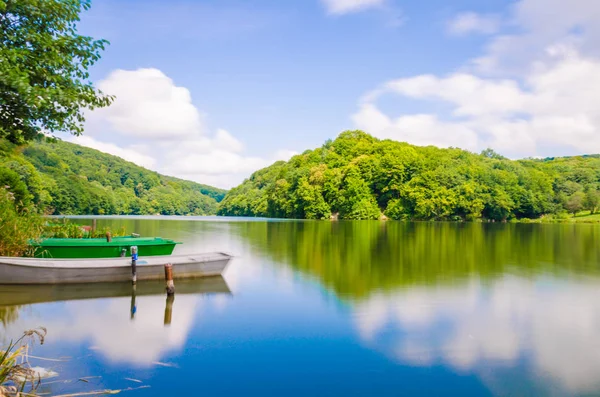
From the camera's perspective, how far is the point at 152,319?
10.1 m

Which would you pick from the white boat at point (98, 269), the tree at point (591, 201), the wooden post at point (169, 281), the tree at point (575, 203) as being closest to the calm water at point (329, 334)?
the wooden post at point (169, 281)

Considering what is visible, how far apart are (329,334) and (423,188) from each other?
7571 cm

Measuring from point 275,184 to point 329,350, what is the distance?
305 ft

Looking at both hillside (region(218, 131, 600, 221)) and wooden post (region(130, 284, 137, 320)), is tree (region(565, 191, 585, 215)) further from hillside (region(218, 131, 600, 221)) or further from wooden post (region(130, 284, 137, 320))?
wooden post (region(130, 284, 137, 320))

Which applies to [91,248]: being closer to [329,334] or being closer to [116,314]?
[116,314]

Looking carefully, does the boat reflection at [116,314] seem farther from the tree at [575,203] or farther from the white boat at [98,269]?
the tree at [575,203]

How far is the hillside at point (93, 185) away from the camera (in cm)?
7638

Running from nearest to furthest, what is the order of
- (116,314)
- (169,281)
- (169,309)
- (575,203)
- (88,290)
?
(116,314) < (169,309) < (169,281) < (88,290) < (575,203)

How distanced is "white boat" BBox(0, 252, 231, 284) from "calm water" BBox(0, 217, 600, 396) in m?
0.45

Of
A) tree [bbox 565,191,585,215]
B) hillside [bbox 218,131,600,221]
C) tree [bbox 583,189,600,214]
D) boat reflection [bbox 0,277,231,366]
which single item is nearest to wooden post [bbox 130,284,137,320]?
boat reflection [bbox 0,277,231,366]

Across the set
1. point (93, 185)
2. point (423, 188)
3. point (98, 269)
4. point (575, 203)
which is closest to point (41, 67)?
point (98, 269)

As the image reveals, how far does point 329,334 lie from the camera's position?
9.30m

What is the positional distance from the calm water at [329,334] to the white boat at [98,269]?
45 cm

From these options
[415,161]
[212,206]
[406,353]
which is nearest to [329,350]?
[406,353]
